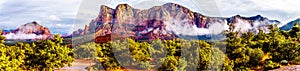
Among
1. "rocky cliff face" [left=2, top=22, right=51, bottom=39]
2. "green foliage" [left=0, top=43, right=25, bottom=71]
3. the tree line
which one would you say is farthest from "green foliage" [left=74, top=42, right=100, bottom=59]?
"rocky cliff face" [left=2, top=22, right=51, bottom=39]

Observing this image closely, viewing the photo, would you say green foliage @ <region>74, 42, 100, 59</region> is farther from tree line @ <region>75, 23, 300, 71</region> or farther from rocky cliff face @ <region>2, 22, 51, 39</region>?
rocky cliff face @ <region>2, 22, 51, 39</region>

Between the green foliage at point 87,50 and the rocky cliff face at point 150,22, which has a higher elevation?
the rocky cliff face at point 150,22

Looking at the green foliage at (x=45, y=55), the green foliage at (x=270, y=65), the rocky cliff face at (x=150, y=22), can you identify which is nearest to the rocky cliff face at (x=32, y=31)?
the rocky cliff face at (x=150, y=22)

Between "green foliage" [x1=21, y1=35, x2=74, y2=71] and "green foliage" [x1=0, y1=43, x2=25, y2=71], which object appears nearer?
"green foliage" [x1=0, y1=43, x2=25, y2=71]

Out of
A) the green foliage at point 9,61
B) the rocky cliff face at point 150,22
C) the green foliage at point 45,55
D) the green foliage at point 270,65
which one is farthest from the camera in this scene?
the rocky cliff face at point 150,22

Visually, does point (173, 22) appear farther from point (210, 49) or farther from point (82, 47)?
point (210, 49)

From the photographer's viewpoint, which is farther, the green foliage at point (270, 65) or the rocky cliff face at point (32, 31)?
the rocky cliff face at point (32, 31)

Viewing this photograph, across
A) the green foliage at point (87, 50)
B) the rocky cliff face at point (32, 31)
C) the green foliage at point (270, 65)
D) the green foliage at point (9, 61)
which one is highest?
the green foliage at point (9, 61)

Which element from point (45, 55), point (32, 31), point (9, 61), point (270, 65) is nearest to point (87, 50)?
point (45, 55)

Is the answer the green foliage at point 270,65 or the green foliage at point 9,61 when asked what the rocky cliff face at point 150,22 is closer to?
the green foliage at point 270,65

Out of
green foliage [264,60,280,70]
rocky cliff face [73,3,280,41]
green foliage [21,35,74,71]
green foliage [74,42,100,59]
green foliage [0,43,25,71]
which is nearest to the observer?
green foliage [0,43,25,71]

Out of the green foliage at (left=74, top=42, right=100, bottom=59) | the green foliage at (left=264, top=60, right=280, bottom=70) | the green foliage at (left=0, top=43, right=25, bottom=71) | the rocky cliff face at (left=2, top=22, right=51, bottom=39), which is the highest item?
the green foliage at (left=0, top=43, right=25, bottom=71)

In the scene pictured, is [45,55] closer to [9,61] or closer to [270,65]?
[9,61]
